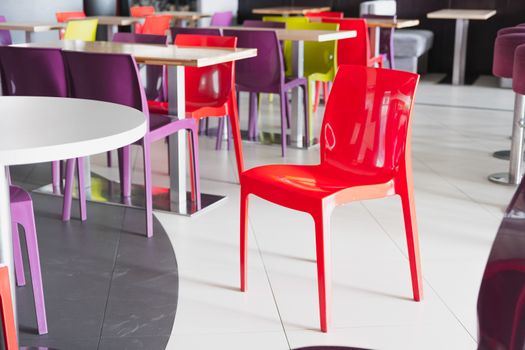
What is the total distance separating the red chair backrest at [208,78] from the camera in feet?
14.8

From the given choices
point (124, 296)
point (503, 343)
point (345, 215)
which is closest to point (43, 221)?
point (124, 296)

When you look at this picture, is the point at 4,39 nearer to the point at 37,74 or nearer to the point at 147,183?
the point at 37,74

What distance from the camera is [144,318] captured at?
2658 millimetres

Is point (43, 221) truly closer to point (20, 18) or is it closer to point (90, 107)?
point (90, 107)

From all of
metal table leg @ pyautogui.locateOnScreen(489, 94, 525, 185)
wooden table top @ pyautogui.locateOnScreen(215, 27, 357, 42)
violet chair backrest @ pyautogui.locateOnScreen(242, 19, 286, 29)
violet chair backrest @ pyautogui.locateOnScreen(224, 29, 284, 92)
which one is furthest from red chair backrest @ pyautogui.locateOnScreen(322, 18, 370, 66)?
metal table leg @ pyautogui.locateOnScreen(489, 94, 525, 185)

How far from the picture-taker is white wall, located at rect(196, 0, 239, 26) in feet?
32.4

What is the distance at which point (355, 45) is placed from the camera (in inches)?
241

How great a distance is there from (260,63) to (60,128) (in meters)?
3.23

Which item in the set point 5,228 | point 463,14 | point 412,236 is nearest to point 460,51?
point 463,14

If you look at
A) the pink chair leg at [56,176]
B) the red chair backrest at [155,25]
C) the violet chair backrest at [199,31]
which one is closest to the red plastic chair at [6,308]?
the pink chair leg at [56,176]

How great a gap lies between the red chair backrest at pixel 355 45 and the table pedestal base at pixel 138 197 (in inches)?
95.3

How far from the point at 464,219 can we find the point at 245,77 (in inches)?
76.2

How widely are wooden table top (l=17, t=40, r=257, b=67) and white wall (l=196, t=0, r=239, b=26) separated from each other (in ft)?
17.8

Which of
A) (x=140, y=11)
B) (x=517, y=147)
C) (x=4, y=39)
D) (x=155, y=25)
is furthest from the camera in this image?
(x=140, y=11)
